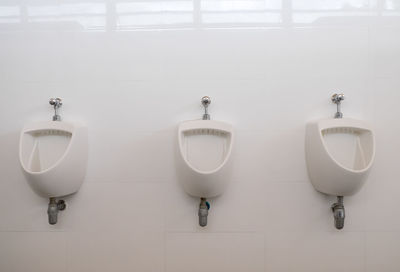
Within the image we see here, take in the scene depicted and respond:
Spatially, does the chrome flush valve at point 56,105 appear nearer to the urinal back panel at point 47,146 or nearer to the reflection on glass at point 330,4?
the urinal back panel at point 47,146

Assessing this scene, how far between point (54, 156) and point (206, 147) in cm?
85

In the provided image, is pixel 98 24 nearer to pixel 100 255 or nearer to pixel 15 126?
pixel 15 126

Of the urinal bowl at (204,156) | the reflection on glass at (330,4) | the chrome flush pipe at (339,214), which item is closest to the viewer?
the urinal bowl at (204,156)

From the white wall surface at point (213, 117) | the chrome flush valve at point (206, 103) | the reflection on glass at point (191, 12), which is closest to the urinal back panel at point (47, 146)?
the white wall surface at point (213, 117)

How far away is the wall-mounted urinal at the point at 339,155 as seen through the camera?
47.6 inches

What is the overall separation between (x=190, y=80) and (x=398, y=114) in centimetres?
118

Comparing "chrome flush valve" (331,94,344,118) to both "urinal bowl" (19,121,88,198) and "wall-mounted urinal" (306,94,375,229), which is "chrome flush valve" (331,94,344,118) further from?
"urinal bowl" (19,121,88,198)

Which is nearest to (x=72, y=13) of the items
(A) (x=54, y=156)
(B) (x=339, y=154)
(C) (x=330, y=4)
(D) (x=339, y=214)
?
Result: (A) (x=54, y=156)

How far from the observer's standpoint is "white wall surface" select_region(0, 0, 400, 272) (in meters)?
1.40

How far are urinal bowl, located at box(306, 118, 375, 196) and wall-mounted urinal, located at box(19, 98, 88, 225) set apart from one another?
125 cm

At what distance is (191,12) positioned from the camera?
4.67 ft

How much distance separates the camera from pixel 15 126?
4.78 ft

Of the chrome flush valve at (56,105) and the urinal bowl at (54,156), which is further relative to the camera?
the chrome flush valve at (56,105)

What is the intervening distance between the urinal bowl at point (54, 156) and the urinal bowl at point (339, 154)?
1.24 m
